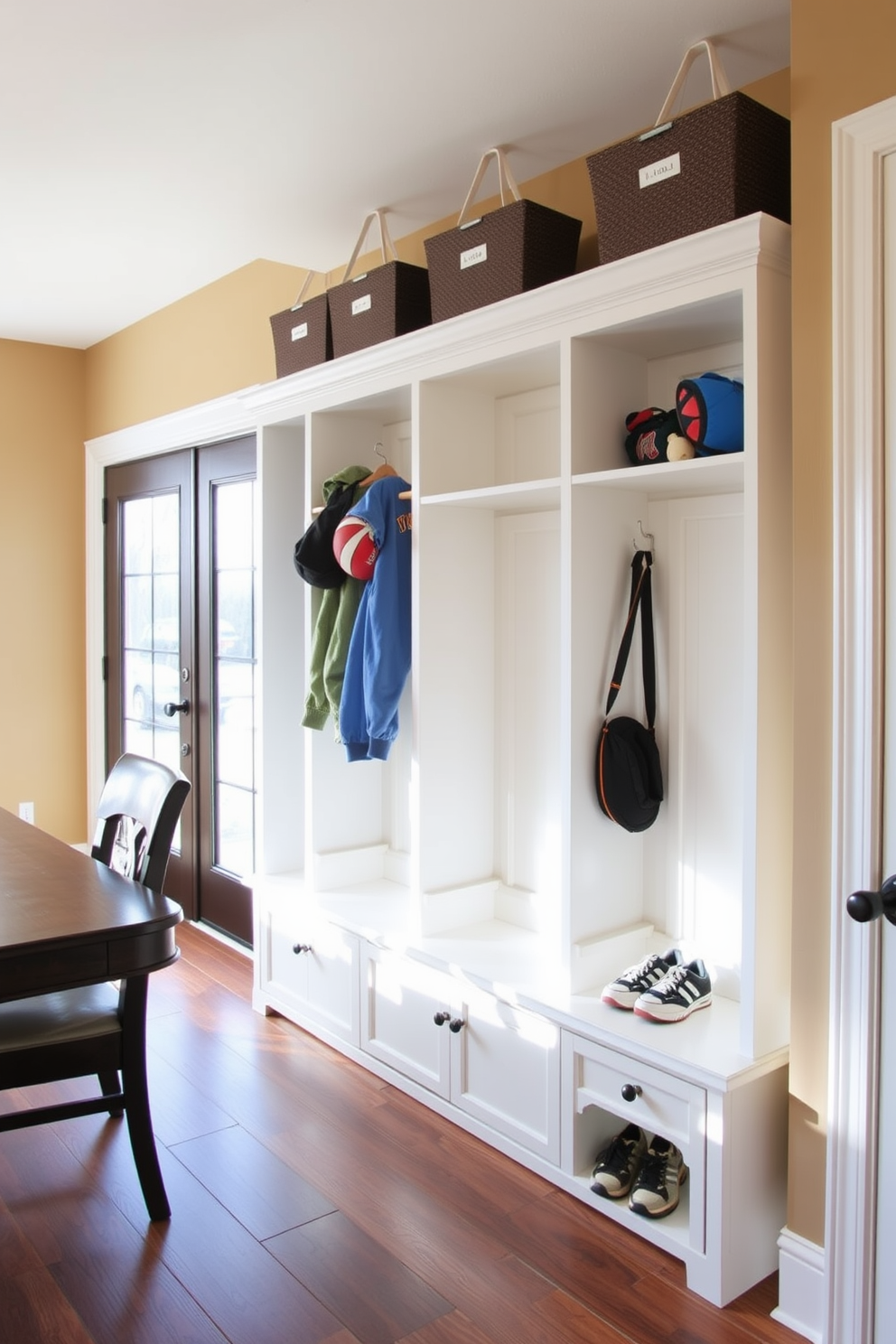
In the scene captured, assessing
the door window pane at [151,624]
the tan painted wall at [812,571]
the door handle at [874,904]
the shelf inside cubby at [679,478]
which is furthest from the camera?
the door window pane at [151,624]

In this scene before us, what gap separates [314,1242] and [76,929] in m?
0.87

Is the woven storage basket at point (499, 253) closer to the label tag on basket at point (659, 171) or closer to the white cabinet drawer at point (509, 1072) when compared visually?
the label tag on basket at point (659, 171)

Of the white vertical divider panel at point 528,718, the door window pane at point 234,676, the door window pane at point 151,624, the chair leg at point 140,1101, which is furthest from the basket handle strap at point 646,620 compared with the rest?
the door window pane at point 151,624

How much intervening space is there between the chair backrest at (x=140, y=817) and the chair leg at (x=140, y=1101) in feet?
0.81

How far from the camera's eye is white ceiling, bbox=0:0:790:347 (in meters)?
2.09

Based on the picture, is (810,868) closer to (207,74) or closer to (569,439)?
(569,439)

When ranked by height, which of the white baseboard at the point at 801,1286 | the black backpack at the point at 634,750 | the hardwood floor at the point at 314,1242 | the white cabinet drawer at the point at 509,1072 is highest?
the black backpack at the point at 634,750

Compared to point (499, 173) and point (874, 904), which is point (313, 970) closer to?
point (874, 904)

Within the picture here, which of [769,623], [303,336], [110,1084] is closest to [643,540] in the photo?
[769,623]

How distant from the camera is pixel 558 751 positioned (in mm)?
2834

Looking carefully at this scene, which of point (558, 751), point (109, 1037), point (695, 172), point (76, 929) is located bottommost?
point (109, 1037)

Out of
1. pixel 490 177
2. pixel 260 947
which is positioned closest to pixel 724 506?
pixel 490 177

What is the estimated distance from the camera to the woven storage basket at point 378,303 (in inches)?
112

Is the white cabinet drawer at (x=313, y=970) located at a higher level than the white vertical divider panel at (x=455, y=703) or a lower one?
lower
